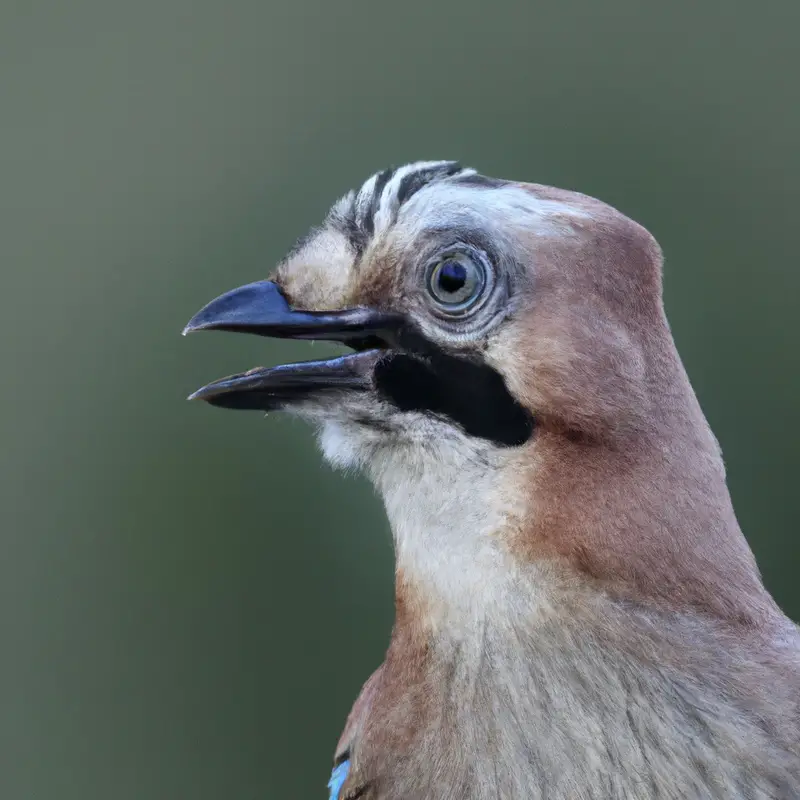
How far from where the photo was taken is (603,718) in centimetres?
122

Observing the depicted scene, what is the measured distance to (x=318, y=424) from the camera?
57.8 inches

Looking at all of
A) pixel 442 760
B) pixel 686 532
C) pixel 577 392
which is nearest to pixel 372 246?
pixel 577 392

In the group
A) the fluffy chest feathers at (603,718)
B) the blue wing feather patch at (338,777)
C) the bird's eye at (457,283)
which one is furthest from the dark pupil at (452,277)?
the blue wing feather patch at (338,777)

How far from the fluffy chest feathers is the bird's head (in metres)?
0.09

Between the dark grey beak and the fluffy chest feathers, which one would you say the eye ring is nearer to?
the dark grey beak

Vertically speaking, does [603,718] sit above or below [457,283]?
below

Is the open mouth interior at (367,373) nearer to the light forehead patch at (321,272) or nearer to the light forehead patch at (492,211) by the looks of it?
the light forehead patch at (321,272)

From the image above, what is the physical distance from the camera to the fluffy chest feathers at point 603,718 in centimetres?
119

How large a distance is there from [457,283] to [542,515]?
0.34 metres

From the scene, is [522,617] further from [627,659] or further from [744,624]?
[744,624]

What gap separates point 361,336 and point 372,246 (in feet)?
0.44

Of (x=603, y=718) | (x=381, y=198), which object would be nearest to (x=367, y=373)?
(x=381, y=198)

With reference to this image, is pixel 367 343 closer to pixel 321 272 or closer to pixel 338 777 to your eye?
pixel 321 272

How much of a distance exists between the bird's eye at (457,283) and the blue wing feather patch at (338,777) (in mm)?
794
